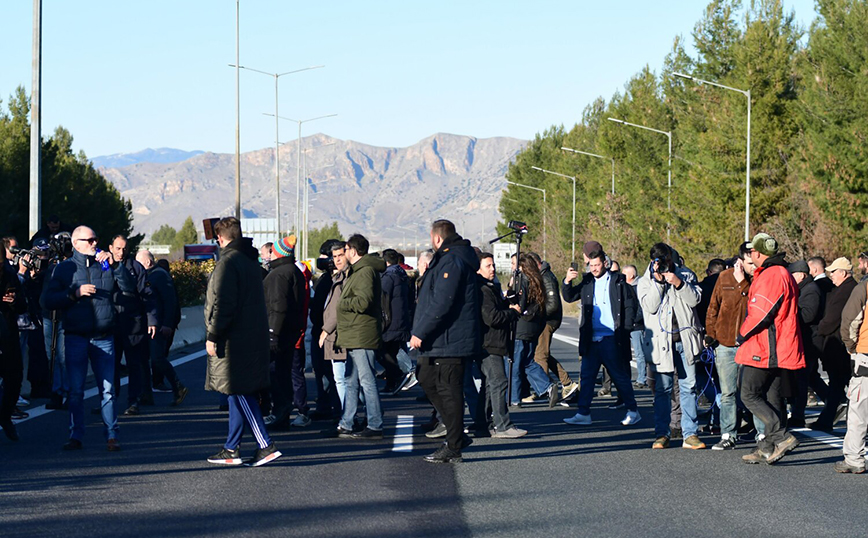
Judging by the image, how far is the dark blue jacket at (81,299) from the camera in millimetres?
9953

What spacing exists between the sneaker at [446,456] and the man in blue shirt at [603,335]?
2.95 m

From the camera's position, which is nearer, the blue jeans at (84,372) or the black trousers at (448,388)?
the black trousers at (448,388)

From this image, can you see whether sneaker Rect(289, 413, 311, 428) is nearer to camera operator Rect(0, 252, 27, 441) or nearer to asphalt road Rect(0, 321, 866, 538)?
asphalt road Rect(0, 321, 866, 538)

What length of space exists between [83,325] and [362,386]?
252cm

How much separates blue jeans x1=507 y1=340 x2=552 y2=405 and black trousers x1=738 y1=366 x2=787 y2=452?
4.45 m

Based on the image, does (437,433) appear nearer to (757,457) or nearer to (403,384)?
(757,457)

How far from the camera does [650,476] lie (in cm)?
917

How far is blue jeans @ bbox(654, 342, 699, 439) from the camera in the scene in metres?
10.6

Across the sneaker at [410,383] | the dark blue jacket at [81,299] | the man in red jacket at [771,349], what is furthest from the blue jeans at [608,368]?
the dark blue jacket at [81,299]

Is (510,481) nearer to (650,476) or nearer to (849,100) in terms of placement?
(650,476)

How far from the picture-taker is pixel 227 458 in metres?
9.38

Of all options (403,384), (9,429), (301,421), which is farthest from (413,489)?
(403,384)

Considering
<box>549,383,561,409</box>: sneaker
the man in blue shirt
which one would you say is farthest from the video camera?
<box>549,383,561,409</box>: sneaker

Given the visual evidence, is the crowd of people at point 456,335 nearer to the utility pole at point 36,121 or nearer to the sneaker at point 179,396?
the sneaker at point 179,396
